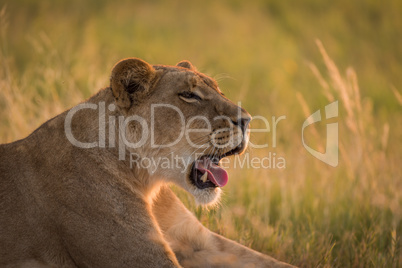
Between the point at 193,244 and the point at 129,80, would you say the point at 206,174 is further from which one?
the point at 129,80

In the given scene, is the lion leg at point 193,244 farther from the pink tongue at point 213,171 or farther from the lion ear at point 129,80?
the lion ear at point 129,80

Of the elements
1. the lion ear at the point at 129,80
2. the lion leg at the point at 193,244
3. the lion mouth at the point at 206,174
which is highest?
the lion ear at the point at 129,80

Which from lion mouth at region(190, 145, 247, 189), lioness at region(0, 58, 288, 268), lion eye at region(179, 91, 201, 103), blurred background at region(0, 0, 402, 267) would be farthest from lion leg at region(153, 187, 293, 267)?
lion eye at region(179, 91, 201, 103)

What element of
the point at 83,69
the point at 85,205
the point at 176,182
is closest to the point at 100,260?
the point at 85,205

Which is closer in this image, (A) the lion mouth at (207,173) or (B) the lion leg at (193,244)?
(A) the lion mouth at (207,173)

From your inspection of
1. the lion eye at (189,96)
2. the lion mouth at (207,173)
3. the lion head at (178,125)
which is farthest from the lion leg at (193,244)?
the lion eye at (189,96)

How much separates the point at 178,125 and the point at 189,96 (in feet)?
0.79

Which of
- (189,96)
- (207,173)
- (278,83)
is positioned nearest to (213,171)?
(207,173)

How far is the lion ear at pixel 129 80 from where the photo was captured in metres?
3.59

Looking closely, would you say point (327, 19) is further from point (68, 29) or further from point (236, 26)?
point (68, 29)

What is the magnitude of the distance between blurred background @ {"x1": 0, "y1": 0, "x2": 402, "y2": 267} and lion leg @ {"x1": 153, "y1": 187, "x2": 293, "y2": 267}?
565 mm

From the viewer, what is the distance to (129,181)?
3576mm

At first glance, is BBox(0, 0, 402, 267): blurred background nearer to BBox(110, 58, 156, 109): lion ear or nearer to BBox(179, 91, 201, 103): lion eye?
BBox(179, 91, 201, 103): lion eye

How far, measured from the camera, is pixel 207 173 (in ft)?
12.6
